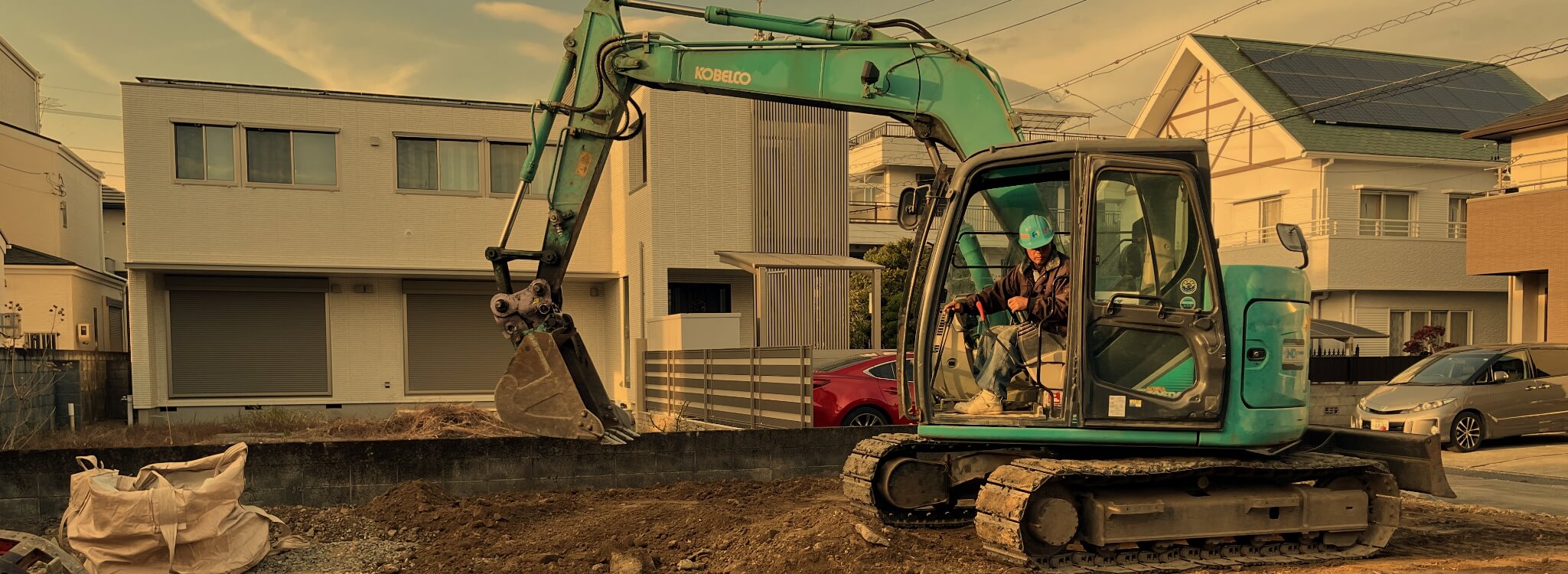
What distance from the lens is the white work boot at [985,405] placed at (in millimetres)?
6777

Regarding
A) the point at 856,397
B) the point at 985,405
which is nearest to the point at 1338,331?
the point at 856,397

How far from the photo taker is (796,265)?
18438 millimetres

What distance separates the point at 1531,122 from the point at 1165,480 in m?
17.6

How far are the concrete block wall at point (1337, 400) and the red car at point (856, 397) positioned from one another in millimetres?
8093

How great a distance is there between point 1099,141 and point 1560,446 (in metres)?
11.8

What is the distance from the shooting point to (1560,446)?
47.9 feet

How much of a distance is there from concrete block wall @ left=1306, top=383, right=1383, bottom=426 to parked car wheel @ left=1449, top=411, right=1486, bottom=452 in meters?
2.80

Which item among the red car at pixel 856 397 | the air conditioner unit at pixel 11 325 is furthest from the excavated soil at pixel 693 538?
the air conditioner unit at pixel 11 325

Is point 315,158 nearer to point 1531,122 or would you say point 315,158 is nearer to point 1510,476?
point 1510,476

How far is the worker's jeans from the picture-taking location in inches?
270

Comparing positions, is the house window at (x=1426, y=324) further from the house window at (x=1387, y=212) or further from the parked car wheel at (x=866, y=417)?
the parked car wheel at (x=866, y=417)

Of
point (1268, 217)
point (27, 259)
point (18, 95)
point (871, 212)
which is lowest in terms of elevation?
point (27, 259)

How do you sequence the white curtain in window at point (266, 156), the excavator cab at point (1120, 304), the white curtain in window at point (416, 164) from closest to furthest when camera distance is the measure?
1. the excavator cab at point (1120, 304)
2. the white curtain in window at point (266, 156)
3. the white curtain in window at point (416, 164)

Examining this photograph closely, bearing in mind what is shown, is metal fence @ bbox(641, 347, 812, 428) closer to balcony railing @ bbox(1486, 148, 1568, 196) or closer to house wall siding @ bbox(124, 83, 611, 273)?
house wall siding @ bbox(124, 83, 611, 273)
